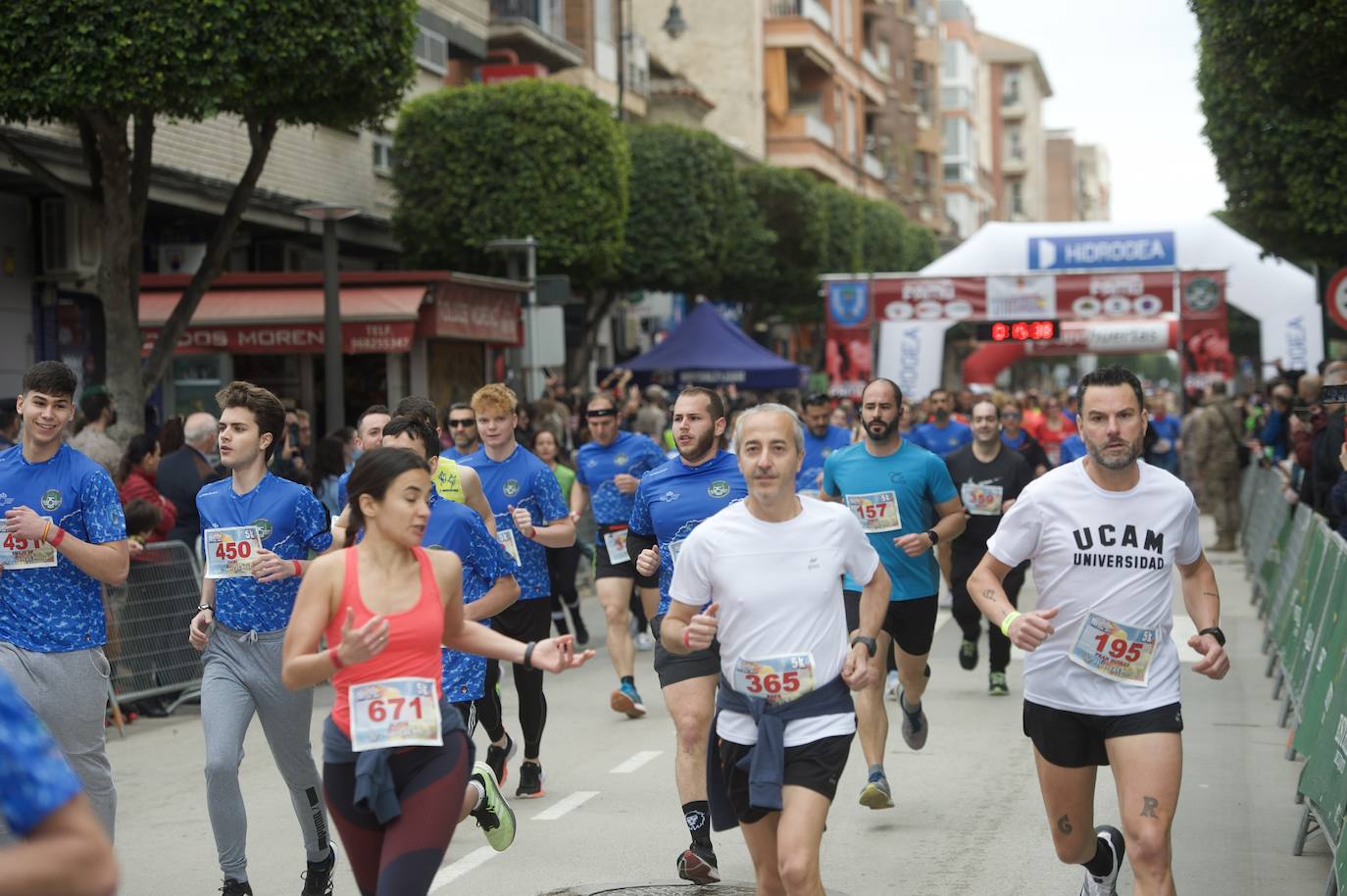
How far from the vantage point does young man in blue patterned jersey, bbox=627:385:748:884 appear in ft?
24.0

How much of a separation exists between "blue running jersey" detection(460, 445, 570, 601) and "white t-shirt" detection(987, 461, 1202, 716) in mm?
3650

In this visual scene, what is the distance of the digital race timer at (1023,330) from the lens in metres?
29.8

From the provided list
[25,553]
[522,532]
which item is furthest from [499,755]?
[25,553]

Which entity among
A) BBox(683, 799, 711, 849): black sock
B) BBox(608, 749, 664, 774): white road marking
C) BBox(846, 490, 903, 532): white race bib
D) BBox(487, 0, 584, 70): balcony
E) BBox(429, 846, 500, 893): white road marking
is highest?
BBox(487, 0, 584, 70): balcony

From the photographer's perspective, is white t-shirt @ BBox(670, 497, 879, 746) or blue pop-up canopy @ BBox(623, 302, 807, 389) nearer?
white t-shirt @ BBox(670, 497, 879, 746)

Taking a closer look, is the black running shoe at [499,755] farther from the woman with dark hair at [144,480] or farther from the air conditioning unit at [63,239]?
the air conditioning unit at [63,239]

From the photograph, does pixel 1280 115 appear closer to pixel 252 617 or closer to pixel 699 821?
pixel 699 821

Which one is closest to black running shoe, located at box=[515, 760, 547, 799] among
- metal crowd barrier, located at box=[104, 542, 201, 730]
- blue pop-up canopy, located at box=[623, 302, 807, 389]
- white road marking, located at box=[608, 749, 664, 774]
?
white road marking, located at box=[608, 749, 664, 774]

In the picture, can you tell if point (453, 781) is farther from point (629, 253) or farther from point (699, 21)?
point (699, 21)

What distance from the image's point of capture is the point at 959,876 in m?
7.29

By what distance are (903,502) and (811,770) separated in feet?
13.3

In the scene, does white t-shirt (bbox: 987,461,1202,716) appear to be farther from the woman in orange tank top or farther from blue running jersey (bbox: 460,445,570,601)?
blue running jersey (bbox: 460,445,570,601)

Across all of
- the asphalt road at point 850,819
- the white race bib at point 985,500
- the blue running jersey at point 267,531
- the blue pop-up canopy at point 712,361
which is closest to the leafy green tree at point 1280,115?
the white race bib at point 985,500

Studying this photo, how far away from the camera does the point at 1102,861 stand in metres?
5.98
